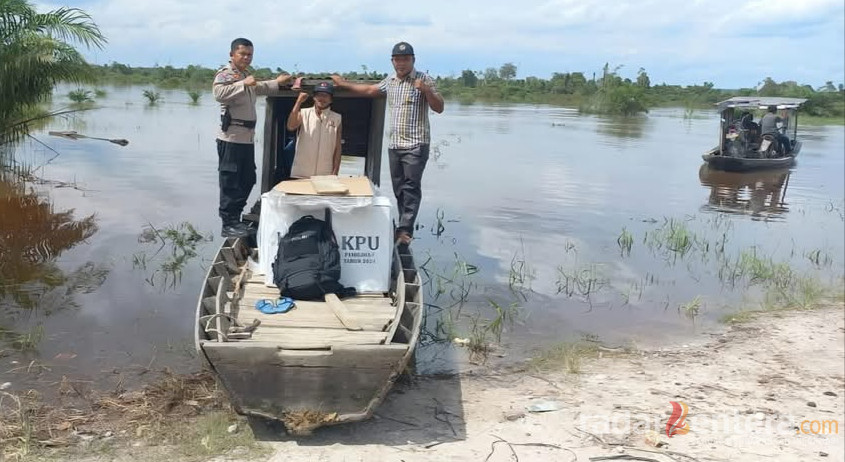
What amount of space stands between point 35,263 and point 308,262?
16.5ft

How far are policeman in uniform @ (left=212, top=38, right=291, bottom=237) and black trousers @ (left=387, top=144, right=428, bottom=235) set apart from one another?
1362mm

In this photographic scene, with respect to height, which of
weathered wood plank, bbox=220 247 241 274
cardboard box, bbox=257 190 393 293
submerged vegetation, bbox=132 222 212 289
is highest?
cardboard box, bbox=257 190 393 293

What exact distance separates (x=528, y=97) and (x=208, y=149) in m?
44.9

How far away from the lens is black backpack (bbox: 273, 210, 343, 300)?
5297 millimetres

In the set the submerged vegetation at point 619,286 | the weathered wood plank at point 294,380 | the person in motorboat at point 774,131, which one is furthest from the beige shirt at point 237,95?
the person in motorboat at point 774,131

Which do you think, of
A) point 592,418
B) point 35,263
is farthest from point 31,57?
point 592,418

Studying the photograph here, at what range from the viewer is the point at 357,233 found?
5.53 m

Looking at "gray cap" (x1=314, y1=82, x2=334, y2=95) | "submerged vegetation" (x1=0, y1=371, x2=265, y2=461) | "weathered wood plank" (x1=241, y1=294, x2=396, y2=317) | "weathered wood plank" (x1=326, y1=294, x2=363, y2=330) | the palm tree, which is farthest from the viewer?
the palm tree

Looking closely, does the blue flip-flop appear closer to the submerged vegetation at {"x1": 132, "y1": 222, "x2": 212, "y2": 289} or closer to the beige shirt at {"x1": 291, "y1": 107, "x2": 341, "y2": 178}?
the beige shirt at {"x1": 291, "y1": 107, "x2": 341, "y2": 178}

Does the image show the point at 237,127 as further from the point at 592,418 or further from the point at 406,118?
the point at 592,418

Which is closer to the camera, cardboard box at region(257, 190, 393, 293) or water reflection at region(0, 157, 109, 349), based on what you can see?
cardboard box at region(257, 190, 393, 293)

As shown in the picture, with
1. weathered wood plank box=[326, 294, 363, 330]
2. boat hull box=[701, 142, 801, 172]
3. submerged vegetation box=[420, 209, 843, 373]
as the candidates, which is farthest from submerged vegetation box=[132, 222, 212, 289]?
boat hull box=[701, 142, 801, 172]

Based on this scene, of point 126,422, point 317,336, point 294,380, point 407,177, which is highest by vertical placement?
point 407,177

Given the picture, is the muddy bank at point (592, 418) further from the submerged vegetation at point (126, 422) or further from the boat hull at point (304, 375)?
the boat hull at point (304, 375)
